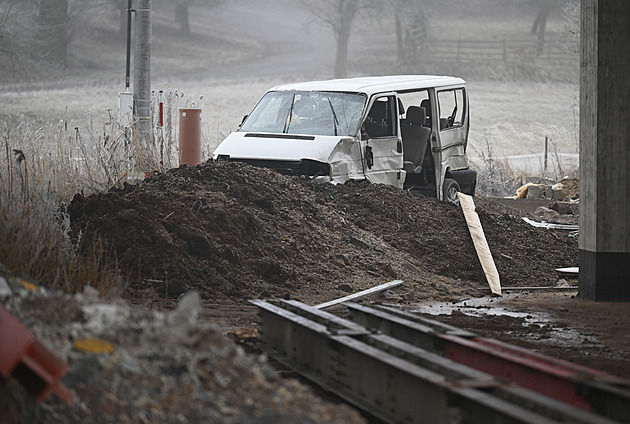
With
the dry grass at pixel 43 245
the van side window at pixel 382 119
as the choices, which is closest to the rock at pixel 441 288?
the dry grass at pixel 43 245

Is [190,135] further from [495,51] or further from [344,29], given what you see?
[495,51]

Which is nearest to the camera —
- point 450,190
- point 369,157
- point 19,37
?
point 369,157

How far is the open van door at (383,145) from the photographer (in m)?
14.0

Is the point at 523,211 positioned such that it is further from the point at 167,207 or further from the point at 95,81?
the point at 95,81

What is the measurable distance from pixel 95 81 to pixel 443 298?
4494 cm

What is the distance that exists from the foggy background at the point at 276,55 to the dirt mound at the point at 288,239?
20172 millimetres

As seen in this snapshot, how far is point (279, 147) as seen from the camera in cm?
1360

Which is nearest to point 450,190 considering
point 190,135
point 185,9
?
point 190,135

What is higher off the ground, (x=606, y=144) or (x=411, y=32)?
(x=411, y=32)

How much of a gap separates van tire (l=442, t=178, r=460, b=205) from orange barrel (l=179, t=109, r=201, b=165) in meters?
4.30

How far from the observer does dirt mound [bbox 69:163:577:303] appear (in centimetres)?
995

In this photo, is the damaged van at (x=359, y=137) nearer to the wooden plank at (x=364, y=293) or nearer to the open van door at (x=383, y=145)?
the open van door at (x=383, y=145)

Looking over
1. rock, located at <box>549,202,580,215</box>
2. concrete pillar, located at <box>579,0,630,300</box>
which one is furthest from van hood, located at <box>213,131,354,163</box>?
rock, located at <box>549,202,580,215</box>

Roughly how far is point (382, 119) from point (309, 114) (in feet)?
4.14
